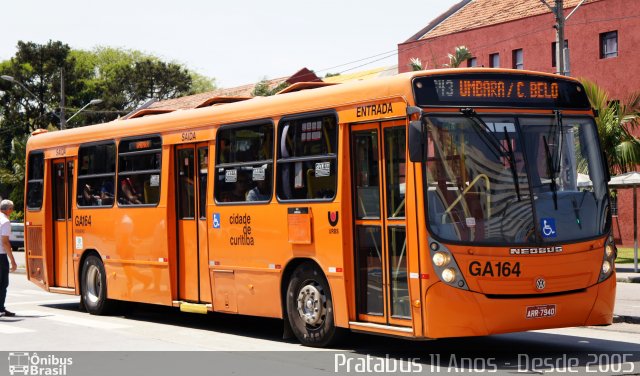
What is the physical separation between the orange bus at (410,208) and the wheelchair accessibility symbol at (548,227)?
14mm

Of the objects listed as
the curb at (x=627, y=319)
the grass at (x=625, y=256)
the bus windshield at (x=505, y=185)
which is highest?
the bus windshield at (x=505, y=185)

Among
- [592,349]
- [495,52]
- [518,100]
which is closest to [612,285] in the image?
[592,349]

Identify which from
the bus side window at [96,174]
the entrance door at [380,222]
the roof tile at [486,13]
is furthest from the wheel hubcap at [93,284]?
the roof tile at [486,13]

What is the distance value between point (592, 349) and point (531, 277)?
5.56ft

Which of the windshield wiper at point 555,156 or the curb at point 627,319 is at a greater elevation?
the windshield wiper at point 555,156

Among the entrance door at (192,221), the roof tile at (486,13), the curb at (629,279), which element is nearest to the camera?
the entrance door at (192,221)

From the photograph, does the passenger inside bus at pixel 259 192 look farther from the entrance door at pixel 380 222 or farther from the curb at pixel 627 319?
the curb at pixel 627 319

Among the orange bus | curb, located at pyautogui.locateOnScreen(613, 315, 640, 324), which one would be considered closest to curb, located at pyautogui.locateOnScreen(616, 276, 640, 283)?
curb, located at pyautogui.locateOnScreen(613, 315, 640, 324)

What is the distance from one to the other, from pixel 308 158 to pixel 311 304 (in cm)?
171

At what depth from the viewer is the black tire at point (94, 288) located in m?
18.4

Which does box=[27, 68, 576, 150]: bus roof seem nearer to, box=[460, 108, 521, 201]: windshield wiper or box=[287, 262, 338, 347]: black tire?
box=[460, 108, 521, 201]: windshield wiper

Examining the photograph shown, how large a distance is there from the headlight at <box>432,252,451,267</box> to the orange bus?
0.8 inches

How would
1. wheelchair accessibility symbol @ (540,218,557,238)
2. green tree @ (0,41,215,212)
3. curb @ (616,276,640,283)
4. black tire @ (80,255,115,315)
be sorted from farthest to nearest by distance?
green tree @ (0,41,215,212) < curb @ (616,276,640,283) < black tire @ (80,255,115,315) < wheelchair accessibility symbol @ (540,218,557,238)

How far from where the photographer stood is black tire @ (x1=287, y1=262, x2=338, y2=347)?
1300 centimetres
